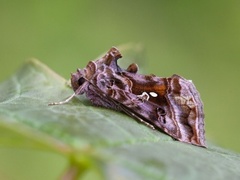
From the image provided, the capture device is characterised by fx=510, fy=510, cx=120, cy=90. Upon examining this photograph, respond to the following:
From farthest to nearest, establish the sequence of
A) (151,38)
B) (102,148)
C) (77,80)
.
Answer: (151,38) → (77,80) → (102,148)

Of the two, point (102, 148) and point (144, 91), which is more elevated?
point (144, 91)

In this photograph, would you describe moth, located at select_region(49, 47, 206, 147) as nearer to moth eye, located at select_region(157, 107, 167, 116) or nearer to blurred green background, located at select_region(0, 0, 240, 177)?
moth eye, located at select_region(157, 107, 167, 116)

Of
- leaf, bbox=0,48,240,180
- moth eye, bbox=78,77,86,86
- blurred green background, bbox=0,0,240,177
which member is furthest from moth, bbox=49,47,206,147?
blurred green background, bbox=0,0,240,177

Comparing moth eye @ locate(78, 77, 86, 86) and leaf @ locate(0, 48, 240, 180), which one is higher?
moth eye @ locate(78, 77, 86, 86)

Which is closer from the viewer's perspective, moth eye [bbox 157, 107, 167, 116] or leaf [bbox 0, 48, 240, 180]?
leaf [bbox 0, 48, 240, 180]

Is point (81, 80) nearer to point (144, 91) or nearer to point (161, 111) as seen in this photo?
point (144, 91)

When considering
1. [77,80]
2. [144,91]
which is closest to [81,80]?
[77,80]
